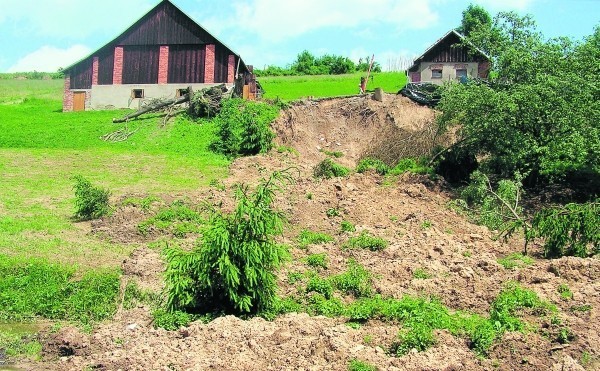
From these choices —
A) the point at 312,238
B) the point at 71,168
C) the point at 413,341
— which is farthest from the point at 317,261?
the point at 71,168

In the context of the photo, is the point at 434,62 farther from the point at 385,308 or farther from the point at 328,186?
the point at 385,308

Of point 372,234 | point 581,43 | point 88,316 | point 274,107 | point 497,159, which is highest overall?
point 581,43

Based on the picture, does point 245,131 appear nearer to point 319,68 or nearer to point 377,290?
point 377,290

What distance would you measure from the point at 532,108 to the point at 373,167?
7283 millimetres

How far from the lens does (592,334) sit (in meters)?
12.5

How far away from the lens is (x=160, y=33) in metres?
42.7

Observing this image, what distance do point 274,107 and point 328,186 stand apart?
39.4 ft

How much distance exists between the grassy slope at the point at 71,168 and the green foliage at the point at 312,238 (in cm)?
473

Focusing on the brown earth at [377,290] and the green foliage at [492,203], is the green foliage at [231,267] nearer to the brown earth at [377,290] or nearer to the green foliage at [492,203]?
the brown earth at [377,290]

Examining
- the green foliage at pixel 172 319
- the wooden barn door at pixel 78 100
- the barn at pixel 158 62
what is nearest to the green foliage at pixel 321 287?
the green foliage at pixel 172 319

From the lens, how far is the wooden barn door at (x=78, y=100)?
143ft

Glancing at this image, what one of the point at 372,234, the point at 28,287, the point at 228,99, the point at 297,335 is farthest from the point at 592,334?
the point at 228,99

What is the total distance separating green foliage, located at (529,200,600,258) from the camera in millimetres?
18266

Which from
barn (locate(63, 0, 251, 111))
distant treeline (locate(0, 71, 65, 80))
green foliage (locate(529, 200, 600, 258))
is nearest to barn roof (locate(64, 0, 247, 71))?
barn (locate(63, 0, 251, 111))
